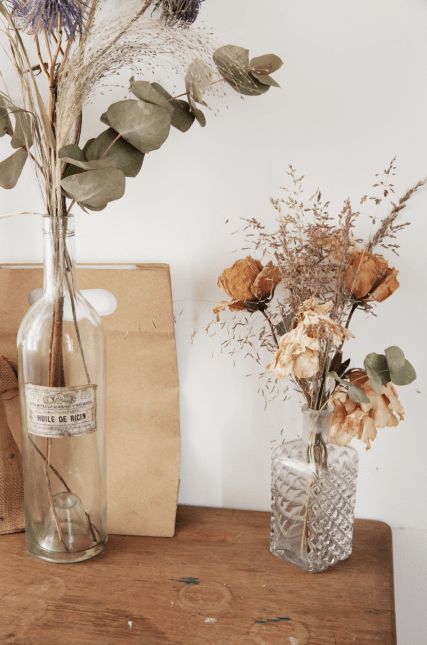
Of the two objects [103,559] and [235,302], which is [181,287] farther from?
[103,559]

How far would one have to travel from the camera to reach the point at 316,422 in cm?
80

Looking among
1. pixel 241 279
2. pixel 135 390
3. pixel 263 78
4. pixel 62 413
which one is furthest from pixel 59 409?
pixel 263 78

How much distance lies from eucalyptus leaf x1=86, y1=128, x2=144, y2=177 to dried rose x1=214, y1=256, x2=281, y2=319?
17 centimetres

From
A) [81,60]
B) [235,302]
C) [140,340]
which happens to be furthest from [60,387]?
[81,60]

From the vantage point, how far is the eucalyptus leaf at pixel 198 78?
0.80m

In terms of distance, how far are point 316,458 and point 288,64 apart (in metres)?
0.52

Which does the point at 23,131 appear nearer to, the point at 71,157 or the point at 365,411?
the point at 71,157

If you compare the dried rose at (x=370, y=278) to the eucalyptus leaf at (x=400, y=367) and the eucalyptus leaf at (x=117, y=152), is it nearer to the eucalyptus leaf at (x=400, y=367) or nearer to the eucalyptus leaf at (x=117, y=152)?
the eucalyptus leaf at (x=400, y=367)

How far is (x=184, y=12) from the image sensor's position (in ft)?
2.65

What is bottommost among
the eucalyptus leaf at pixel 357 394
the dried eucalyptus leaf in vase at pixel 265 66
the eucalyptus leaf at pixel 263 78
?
the eucalyptus leaf at pixel 357 394

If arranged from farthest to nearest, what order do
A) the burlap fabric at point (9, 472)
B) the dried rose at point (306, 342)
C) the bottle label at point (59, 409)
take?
the burlap fabric at point (9, 472)
the bottle label at point (59, 409)
the dried rose at point (306, 342)

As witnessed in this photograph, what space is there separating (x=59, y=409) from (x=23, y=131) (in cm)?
34

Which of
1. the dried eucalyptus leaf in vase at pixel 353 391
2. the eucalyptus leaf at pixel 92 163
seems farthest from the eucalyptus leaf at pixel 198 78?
the dried eucalyptus leaf in vase at pixel 353 391

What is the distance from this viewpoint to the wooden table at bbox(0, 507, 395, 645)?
28.1 inches
